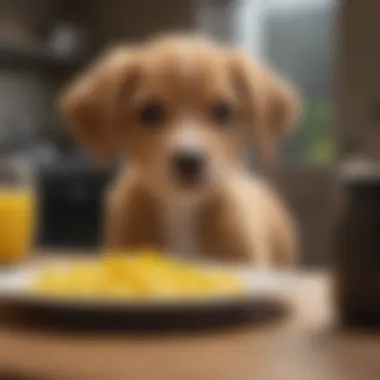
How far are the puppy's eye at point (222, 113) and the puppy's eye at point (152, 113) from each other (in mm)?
80

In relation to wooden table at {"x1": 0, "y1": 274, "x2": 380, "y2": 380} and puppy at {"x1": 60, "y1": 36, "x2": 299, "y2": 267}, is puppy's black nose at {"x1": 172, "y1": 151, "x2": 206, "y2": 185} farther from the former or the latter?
wooden table at {"x1": 0, "y1": 274, "x2": 380, "y2": 380}

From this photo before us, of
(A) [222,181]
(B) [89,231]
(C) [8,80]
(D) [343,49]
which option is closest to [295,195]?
(D) [343,49]

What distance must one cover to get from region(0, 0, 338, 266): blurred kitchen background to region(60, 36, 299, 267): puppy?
114 centimetres

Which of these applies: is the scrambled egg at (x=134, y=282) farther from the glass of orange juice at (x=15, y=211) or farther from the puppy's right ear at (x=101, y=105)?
the puppy's right ear at (x=101, y=105)

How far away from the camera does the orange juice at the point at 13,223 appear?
3.30 feet

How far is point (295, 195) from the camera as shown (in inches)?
112

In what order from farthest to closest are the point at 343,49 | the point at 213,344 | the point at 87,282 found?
the point at 343,49, the point at 87,282, the point at 213,344

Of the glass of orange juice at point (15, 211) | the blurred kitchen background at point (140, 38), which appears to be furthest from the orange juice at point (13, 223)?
the blurred kitchen background at point (140, 38)

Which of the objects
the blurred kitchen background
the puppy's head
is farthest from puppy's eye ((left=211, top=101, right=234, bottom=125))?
the blurred kitchen background

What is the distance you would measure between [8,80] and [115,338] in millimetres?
2413

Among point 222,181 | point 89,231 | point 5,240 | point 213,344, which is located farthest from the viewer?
point 89,231

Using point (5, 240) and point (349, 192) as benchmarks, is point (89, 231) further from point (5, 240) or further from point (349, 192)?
point (349, 192)

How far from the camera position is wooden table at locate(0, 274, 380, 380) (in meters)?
0.53

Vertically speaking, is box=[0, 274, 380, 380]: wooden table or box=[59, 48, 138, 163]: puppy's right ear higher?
box=[59, 48, 138, 163]: puppy's right ear
